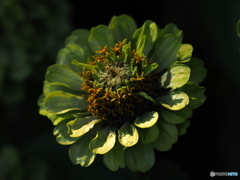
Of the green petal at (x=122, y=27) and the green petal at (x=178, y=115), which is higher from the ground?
the green petal at (x=122, y=27)

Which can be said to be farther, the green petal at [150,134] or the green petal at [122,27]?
the green petal at [122,27]

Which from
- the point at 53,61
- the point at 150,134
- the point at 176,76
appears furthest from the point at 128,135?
the point at 53,61

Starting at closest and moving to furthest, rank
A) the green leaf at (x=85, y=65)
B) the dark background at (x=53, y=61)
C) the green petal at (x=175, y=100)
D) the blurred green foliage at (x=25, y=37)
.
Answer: the green petal at (x=175, y=100) < the green leaf at (x=85, y=65) < the dark background at (x=53, y=61) < the blurred green foliage at (x=25, y=37)

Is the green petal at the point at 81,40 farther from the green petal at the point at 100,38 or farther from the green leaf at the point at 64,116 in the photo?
the green leaf at the point at 64,116

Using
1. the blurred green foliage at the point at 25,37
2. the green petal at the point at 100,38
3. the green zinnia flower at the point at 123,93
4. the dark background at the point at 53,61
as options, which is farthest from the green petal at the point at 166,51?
the blurred green foliage at the point at 25,37

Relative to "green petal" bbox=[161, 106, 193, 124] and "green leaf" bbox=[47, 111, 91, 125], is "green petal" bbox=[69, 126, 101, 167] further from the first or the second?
"green petal" bbox=[161, 106, 193, 124]

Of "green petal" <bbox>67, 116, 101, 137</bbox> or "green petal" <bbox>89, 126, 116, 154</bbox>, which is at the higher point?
"green petal" <bbox>67, 116, 101, 137</bbox>

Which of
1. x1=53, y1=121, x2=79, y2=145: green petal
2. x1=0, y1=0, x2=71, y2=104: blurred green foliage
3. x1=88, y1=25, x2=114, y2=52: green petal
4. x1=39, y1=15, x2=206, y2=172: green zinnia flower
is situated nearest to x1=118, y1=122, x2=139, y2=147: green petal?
x1=39, y1=15, x2=206, y2=172: green zinnia flower
